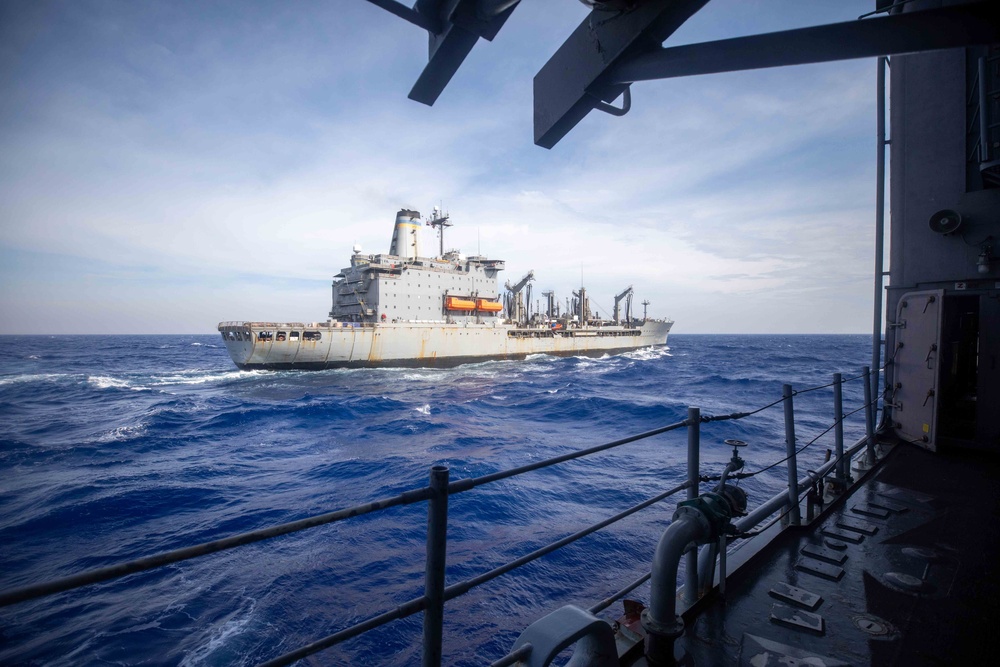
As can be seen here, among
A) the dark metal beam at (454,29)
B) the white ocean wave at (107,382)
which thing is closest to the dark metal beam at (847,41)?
the dark metal beam at (454,29)

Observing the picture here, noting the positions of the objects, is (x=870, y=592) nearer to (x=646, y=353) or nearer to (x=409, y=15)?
(x=409, y=15)

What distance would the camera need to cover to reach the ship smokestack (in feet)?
122

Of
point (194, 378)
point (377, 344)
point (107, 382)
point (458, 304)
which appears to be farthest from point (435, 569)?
point (107, 382)

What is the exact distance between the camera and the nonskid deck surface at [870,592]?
2.34 meters

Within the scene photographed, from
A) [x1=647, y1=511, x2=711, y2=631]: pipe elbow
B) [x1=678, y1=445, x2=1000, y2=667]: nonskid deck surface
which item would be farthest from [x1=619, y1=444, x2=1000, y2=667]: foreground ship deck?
[x1=647, y1=511, x2=711, y2=631]: pipe elbow

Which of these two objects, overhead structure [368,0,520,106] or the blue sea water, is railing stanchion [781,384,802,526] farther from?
overhead structure [368,0,520,106]

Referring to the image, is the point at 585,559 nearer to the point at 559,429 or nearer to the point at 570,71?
the point at 570,71

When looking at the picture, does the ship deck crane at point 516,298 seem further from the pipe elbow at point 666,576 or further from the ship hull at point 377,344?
the pipe elbow at point 666,576

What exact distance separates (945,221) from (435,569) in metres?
7.71

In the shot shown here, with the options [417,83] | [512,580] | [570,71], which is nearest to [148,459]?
[512,580]

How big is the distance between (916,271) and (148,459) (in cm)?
1761

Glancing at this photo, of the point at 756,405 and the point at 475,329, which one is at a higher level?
the point at 475,329

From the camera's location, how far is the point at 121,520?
26.5 feet

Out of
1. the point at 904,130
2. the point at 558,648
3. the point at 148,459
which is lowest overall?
the point at 148,459
